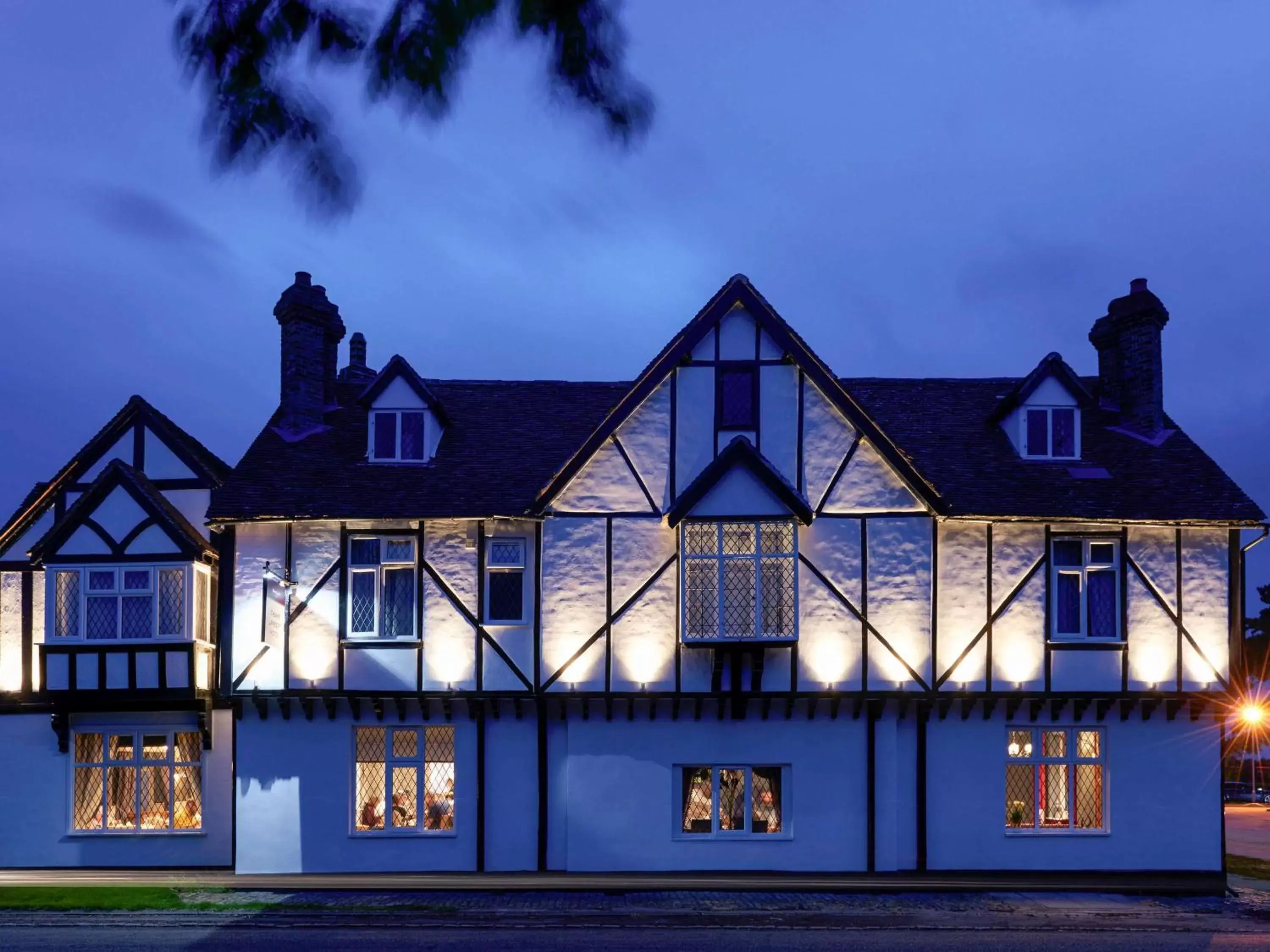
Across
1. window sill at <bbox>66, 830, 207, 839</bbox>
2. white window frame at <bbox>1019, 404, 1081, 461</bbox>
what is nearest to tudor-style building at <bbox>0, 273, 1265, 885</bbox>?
white window frame at <bbox>1019, 404, 1081, 461</bbox>

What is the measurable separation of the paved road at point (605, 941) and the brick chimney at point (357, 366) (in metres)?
11.7

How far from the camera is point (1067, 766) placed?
65.7 feet

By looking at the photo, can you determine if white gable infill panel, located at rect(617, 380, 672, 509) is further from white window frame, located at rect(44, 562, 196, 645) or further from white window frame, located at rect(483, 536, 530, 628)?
white window frame, located at rect(44, 562, 196, 645)

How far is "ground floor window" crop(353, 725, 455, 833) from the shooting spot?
1991 centimetres

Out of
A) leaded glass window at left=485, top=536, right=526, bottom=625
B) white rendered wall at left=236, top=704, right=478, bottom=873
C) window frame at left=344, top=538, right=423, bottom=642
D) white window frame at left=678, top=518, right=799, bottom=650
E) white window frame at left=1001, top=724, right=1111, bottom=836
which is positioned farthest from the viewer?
leaded glass window at left=485, top=536, right=526, bottom=625

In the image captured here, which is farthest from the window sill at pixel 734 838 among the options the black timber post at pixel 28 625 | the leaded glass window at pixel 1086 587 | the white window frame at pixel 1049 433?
the black timber post at pixel 28 625

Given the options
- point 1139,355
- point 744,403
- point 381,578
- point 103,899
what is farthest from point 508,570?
point 1139,355

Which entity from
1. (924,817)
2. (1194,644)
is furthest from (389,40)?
(1194,644)

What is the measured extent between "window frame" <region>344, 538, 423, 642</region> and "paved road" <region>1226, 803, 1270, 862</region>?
17.2 metres

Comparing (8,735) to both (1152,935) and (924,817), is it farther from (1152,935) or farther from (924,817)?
(1152,935)

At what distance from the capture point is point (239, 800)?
19.8 metres

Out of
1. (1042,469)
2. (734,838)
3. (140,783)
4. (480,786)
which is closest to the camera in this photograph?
(734,838)

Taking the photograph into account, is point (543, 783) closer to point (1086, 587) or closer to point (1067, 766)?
point (1067, 766)

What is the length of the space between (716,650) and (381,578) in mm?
5466
